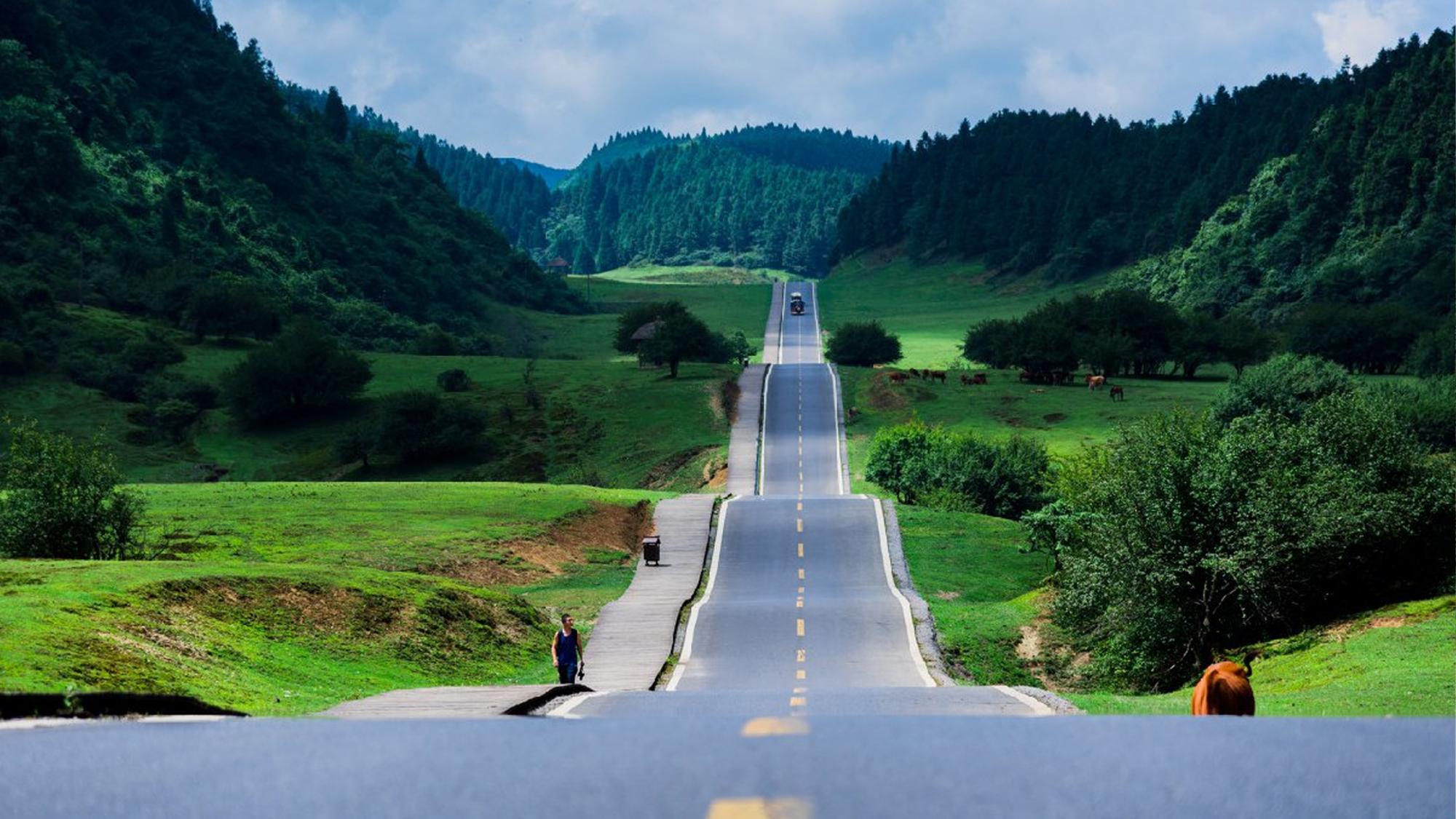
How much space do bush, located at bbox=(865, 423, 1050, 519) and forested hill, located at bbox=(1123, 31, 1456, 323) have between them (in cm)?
9595

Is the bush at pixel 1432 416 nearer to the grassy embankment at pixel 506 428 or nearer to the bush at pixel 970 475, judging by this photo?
the bush at pixel 970 475

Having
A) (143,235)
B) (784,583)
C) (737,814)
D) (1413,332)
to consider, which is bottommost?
(784,583)

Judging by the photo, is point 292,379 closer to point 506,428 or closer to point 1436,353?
point 506,428

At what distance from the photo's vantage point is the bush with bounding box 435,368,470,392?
394 ft

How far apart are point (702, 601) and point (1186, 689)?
19.0 m

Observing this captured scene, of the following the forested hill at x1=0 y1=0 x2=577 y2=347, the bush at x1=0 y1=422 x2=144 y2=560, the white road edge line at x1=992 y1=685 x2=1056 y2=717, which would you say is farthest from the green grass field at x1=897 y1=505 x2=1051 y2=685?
the forested hill at x1=0 y1=0 x2=577 y2=347

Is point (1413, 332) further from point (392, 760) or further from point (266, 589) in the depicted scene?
point (392, 760)

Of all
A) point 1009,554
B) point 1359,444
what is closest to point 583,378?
point 1009,554

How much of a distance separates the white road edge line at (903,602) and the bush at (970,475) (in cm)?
465

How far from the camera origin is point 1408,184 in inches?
6845

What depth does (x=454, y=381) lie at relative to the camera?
120250mm

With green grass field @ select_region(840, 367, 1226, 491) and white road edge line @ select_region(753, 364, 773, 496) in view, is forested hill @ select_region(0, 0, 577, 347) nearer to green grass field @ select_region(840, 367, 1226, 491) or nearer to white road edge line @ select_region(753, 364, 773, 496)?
white road edge line @ select_region(753, 364, 773, 496)

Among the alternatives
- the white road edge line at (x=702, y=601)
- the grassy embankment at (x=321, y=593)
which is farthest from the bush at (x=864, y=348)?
the grassy embankment at (x=321, y=593)

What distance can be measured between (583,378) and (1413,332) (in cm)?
7752
